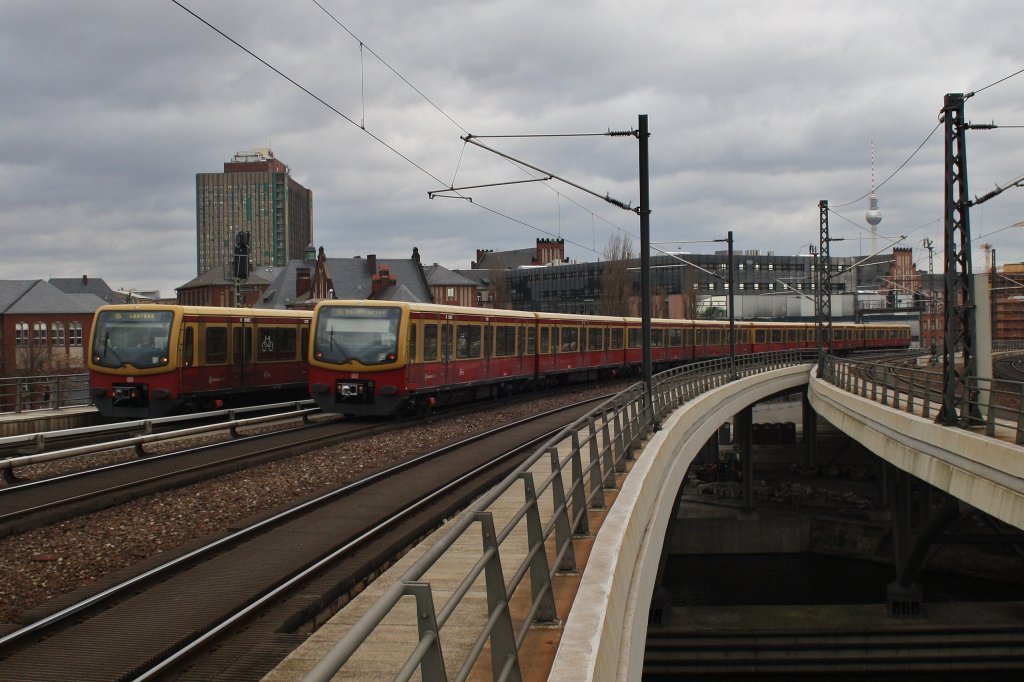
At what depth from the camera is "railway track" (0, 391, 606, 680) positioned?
7.18 m

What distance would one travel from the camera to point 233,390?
25.6m

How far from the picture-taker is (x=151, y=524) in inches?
484

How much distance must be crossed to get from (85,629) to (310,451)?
36.7 ft

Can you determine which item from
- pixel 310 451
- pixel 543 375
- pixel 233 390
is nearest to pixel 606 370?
pixel 543 375

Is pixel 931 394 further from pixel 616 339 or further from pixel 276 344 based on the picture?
pixel 616 339

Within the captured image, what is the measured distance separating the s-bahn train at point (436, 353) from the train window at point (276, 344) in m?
2.90

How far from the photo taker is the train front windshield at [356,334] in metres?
23.5

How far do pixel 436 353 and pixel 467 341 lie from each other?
2.36m

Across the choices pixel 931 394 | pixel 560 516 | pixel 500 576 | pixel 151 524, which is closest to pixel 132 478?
pixel 151 524

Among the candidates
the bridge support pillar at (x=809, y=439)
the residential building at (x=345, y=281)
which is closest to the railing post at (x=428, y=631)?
the bridge support pillar at (x=809, y=439)

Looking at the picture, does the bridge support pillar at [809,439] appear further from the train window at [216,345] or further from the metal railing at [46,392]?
the metal railing at [46,392]

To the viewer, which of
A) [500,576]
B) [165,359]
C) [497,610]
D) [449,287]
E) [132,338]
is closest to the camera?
[497,610]

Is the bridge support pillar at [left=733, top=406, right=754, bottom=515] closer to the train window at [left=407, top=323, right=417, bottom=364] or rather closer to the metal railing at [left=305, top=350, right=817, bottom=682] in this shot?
the train window at [left=407, top=323, right=417, bottom=364]

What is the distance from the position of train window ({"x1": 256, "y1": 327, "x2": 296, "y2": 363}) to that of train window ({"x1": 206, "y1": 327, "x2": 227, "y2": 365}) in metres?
1.64
